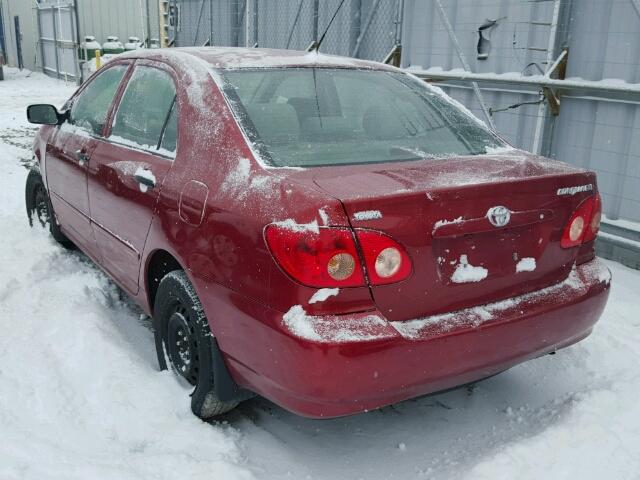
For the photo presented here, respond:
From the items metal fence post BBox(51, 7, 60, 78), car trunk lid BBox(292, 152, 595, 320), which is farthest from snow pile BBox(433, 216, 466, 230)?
metal fence post BBox(51, 7, 60, 78)

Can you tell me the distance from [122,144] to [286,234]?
162cm

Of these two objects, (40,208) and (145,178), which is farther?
(40,208)

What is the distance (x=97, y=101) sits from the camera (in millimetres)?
4016

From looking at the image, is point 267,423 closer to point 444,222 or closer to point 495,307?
point 495,307

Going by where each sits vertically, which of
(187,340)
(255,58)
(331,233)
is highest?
(255,58)

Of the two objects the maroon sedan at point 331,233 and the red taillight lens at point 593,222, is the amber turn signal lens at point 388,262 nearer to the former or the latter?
the maroon sedan at point 331,233

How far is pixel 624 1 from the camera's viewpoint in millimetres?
5086

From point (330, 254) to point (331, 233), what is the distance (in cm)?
7

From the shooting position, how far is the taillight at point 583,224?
262 cm

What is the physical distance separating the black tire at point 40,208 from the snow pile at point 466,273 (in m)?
3.38

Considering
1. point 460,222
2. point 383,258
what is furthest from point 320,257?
point 460,222

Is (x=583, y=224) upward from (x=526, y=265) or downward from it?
upward

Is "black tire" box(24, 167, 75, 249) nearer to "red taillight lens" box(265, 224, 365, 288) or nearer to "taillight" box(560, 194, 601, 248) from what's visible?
"red taillight lens" box(265, 224, 365, 288)

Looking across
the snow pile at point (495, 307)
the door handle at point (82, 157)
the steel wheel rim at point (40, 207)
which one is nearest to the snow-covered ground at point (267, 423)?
the snow pile at point (495, 307)
